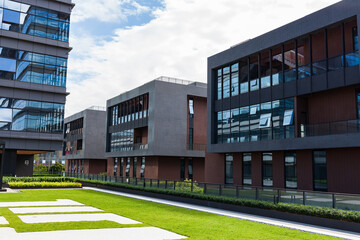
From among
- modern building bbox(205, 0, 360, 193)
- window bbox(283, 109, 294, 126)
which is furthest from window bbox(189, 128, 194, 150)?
window bbox(283, 109, 294, 126)

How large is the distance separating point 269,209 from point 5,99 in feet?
115

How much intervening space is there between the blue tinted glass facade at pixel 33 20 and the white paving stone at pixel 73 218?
33.4 m

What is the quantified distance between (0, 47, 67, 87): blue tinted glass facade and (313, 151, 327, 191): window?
33.0 m

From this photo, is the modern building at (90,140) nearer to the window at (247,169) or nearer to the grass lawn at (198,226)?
the window at (247,169)

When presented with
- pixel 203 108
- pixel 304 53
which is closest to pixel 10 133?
pixel 203 108

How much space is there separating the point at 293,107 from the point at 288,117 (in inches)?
32.3

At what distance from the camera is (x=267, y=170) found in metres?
28.2

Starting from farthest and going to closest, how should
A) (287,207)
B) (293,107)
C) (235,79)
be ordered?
(235,79), (293,107), (287,207)

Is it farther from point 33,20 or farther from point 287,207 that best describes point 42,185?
point 287,207

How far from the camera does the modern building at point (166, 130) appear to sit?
148 feet

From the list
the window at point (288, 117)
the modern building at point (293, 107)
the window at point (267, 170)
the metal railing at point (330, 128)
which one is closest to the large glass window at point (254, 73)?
the modern building at point (293, 107)

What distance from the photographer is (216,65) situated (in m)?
34.1

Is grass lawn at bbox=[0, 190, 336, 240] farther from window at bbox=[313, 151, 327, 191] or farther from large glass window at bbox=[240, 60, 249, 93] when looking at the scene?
large glass window at bbox=[240, 60, 249, 93]

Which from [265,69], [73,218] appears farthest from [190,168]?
[73,218]
